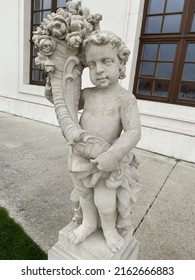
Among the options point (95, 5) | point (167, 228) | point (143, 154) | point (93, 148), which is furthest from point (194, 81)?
point (93, 148)

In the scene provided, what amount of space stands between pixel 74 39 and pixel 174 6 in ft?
13.0

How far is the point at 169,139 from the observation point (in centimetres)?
421

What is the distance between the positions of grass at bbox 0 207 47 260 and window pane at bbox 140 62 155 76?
12.7 feet

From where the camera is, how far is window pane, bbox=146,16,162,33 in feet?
14.1

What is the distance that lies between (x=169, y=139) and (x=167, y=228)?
234cm

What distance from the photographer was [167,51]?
432cm

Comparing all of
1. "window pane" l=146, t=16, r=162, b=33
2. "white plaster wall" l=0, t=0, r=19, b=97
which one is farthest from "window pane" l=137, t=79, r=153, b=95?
"white plaster wall" l=0, t=0, r=19, b=97

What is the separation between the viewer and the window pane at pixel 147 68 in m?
4.54

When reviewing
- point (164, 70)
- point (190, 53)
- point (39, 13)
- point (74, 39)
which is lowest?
point (74, 39)

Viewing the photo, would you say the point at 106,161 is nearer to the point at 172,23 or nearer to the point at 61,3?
the point at 172,23

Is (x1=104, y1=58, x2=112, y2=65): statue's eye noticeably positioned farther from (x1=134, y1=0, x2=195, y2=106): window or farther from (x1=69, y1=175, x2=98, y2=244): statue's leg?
(x1=134, y1=0, x2=195, y2=106): window

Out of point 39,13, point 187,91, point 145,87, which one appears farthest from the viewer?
point 39,13

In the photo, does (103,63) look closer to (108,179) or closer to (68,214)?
(108,179)

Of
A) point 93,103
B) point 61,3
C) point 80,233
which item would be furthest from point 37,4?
point 80,233
